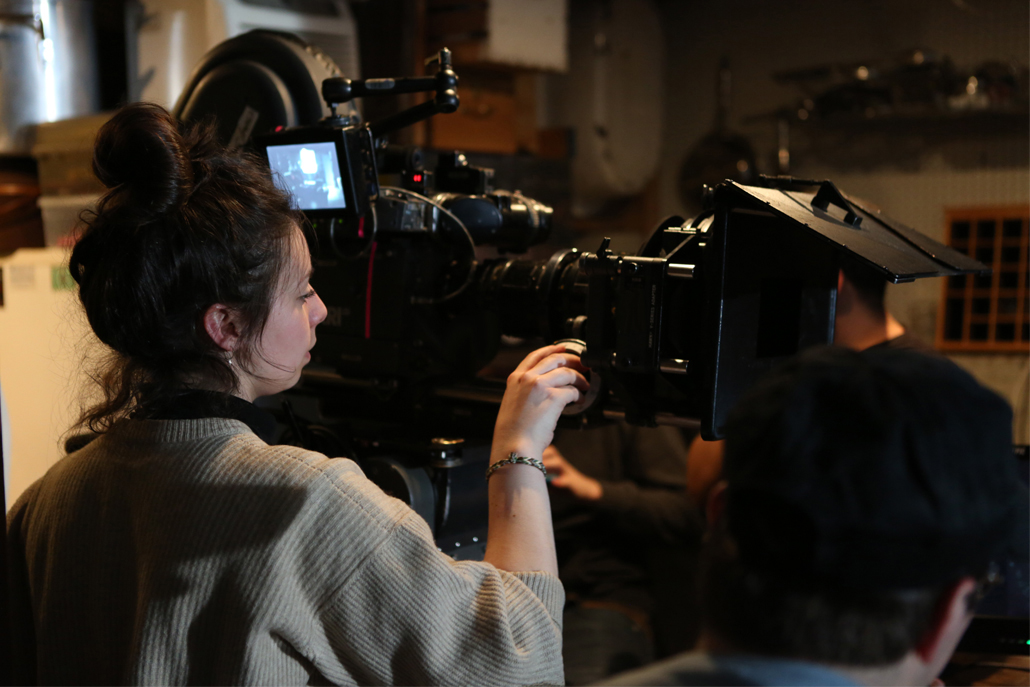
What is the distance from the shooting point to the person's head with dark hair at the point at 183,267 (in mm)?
889

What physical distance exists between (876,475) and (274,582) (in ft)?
1.82

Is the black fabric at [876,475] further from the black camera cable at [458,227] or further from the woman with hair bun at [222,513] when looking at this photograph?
the black camera cable at [458,227]

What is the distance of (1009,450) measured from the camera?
0.55 meters

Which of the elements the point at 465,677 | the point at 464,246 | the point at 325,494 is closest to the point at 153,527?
the point at 325,494

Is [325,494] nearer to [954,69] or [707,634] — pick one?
[707,634]

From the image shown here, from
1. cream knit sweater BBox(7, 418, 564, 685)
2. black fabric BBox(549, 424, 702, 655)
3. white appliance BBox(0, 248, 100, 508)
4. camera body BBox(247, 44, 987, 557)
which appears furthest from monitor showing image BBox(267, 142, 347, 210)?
black fabric BBox(549, 424, 702, 655)

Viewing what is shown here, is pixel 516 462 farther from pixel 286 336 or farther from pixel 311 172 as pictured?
pixel 311 172

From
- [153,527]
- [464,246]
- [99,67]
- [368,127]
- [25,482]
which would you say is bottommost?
[25,482]

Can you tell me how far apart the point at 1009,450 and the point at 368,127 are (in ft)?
3.06

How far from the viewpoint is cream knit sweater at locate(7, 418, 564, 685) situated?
0.82m

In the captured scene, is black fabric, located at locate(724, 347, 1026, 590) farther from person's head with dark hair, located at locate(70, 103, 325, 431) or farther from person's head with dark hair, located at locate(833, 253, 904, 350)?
person's head with dark hair, located at locate(833, 253, 904, 350)

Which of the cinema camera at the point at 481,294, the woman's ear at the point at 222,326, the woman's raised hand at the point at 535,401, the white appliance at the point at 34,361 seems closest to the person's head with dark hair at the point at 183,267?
the woman's ear at the point at 222,326

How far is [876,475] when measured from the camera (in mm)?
504

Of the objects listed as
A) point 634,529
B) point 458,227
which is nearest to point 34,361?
point 458,227
